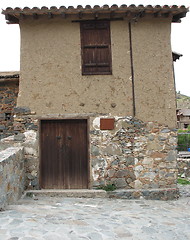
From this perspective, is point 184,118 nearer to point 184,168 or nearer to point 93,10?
point 184,168

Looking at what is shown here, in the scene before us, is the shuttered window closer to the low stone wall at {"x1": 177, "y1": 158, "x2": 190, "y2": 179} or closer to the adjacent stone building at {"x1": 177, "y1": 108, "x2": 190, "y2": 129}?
the low stone wall at {"x1": 177, "y1": 158, "x2": 190, "y2": 179}

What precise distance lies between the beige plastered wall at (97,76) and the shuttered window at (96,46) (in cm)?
14

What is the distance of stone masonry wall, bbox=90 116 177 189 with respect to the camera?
5883 millimetres

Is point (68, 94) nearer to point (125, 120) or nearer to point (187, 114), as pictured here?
point (125, 120)

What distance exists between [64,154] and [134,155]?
5.81ft

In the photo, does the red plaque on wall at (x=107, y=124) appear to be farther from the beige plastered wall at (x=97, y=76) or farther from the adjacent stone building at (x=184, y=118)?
the adjacent stone building at (x=184, y=118)

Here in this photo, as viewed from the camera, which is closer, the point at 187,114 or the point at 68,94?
the point at 68,94

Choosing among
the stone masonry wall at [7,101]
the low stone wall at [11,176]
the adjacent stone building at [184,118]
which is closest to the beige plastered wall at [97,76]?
the low stone wall at [11,176]

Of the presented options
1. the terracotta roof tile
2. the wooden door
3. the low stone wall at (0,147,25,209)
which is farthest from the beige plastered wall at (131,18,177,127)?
the low stone wall at (0,147,25,209)

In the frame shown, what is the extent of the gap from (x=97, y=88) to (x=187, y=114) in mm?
33233

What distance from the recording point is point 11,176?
4570mm

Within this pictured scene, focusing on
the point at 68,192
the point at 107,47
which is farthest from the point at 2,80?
the point at 68,192

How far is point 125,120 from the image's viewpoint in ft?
19.6

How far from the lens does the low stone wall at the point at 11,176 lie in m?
3.98
